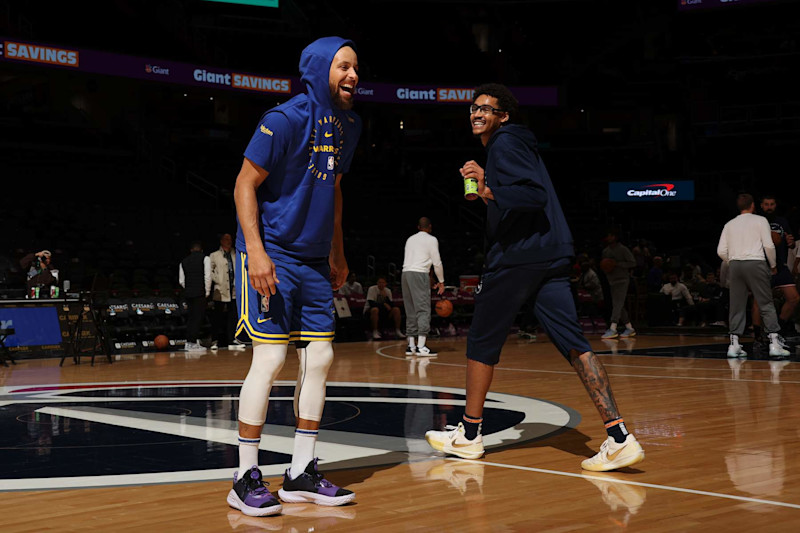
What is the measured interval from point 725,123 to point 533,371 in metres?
27.6

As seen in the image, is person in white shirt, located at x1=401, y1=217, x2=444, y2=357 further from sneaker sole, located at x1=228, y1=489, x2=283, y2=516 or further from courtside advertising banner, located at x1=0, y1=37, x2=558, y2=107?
courtside advertising banner, located at x1=0, y1=37, x2=558, y2=107

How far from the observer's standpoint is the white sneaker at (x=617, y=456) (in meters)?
4.23

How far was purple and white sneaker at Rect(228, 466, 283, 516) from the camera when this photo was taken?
11.3ft

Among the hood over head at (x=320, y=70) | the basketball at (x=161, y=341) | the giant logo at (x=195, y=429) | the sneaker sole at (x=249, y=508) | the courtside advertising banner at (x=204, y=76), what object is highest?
the courtside advertising banner at (x=204, y=76)

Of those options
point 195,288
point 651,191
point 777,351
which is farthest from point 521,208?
point 651,191

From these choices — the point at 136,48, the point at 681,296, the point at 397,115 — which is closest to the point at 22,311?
the point at 681,296

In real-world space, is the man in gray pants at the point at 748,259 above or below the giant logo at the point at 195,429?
above

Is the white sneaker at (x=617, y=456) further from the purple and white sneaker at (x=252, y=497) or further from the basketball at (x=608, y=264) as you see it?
the basketball at (x=608, y=264)

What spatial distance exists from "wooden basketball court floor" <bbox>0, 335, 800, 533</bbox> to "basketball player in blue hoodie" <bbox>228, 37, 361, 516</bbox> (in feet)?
0.99

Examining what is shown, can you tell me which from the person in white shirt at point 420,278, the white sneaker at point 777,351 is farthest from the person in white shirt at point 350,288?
the white sneaker at point 777,351

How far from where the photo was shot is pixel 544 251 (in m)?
4.61

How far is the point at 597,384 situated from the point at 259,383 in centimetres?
170

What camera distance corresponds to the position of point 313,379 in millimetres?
3887

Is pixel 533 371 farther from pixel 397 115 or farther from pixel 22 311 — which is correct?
pixel 397 115
